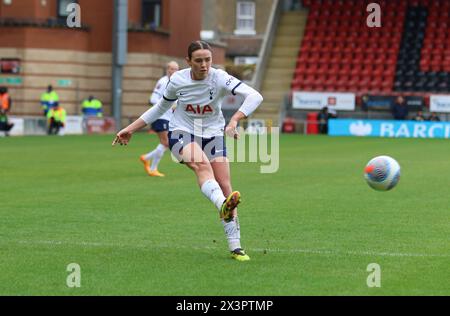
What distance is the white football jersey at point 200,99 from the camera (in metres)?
10.3

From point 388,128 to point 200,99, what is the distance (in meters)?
36.3

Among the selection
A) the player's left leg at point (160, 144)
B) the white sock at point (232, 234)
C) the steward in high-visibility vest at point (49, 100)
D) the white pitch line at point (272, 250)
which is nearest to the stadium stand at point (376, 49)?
the steward in high-visibility vest at point (49, 100)

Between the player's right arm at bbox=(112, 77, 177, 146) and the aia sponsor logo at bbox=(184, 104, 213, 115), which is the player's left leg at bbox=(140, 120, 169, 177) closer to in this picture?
the player's right arm at bbox=(112, 77, 177, 146)

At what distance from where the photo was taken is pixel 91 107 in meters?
45.5

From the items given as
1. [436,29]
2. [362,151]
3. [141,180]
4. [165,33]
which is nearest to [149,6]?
[165,33]

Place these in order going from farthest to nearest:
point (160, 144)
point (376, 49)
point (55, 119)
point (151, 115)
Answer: point (376, 49) < point (55, 119) < point (160, 144) < point (151, 115)

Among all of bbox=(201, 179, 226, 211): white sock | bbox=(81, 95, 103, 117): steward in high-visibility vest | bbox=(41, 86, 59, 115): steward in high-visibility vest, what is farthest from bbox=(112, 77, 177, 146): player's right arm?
bbox=(81, 95, 103, 117): steward in high-visibility vest

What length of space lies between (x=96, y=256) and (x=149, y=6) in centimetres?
4051

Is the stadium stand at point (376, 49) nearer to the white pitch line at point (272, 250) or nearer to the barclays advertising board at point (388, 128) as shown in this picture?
the barclays advertising board at point (388, 128)

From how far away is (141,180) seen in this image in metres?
19.5

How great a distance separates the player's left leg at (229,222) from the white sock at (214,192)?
16 centimetres

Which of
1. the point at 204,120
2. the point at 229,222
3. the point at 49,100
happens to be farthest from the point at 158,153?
the point at 49,100

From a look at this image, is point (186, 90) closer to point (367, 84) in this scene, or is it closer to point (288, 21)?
point (367, 84)

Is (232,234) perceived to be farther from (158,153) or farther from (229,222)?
(158,153)
